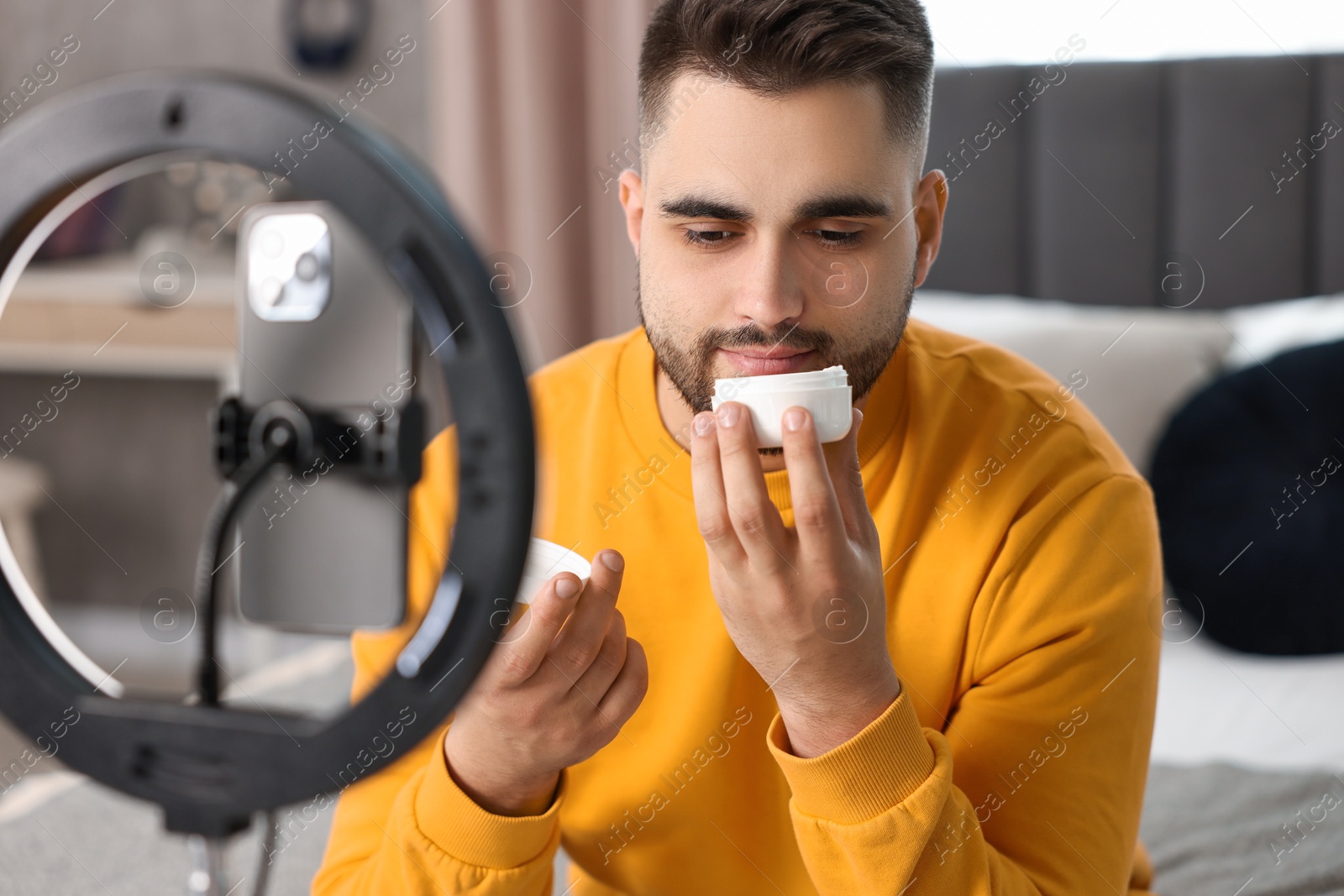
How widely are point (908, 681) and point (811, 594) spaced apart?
0.24m

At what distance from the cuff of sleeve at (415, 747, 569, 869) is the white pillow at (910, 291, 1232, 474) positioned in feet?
3.64

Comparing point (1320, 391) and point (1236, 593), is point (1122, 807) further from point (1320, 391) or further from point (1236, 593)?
point (1320, 391)

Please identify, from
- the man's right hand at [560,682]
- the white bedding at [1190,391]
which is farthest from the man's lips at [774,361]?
the white bedding at [1190,391]

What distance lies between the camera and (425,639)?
0.96ft

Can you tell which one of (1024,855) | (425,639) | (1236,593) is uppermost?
(425,639)

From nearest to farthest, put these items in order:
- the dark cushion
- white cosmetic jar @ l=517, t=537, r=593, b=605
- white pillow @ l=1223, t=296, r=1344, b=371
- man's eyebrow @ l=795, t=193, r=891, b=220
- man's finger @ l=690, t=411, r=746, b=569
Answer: white cosmetic jar @ l=517, t=537, r=593, b=605
man's finger @ l=690, t=411, r=746, b=569
man's eyebrow @ l=795, t=193, r=891, b=220
the dark cushion
white pillow @ l=1223, t=296, r=1344, b=371

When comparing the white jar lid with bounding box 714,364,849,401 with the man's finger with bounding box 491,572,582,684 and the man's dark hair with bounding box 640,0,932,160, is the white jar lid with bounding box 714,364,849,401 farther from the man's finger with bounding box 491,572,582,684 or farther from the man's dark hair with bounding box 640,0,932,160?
the man's dark hair with bounding box 640,0,932,160

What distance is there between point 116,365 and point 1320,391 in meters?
2.30

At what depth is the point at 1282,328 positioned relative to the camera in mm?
1606

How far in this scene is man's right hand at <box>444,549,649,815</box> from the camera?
558mm

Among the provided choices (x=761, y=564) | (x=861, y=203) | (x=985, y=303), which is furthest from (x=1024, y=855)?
(x=985, y=303)

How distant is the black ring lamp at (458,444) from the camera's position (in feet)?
0.93

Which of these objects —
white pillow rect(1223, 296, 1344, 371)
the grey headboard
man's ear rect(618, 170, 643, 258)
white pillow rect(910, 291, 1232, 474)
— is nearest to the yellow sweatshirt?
man's ear rect(618, 170, 643, 258)

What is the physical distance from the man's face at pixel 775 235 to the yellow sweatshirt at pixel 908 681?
10 cm
